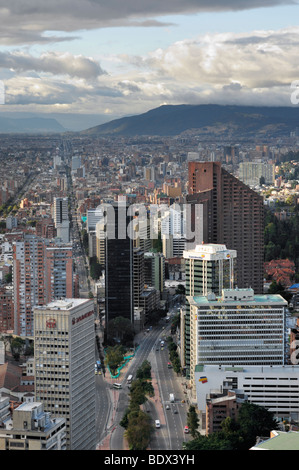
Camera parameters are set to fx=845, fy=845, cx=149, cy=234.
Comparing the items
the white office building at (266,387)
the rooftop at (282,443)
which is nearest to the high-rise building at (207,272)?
the white office building at (266,387)

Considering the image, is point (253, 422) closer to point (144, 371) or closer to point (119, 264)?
point (144, 371)

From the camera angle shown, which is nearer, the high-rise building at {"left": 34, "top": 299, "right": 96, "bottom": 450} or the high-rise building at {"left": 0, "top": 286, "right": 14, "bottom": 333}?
the high-rise building at {"left": 34, "top": 299, "right": 96, "bottom": 450}

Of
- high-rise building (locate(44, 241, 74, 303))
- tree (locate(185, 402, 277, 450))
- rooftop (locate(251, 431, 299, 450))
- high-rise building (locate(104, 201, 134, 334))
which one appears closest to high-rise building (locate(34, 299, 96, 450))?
tree (locate(185, 402, 277, 450))

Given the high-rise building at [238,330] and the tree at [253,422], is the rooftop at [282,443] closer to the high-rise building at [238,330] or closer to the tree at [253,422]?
the tree at [253,422]

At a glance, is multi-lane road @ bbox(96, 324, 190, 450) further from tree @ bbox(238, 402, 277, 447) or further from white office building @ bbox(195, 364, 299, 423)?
tree @ bbox(238, 402, 277, 447)

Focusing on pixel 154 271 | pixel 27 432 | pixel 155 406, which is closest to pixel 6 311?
pixel 154 271
